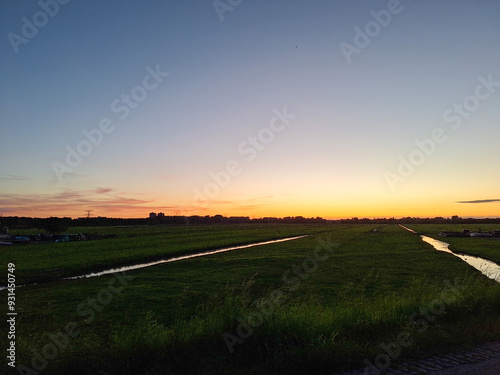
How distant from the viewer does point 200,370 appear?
705 centimetres

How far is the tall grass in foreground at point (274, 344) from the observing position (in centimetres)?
722

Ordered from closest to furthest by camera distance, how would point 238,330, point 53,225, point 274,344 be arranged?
point 274,344
point 238,330
point 53,225

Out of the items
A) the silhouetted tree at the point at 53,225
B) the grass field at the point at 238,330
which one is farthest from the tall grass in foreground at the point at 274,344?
the silhouetted tree at the point at 53,225

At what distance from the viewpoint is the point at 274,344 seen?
837 centimetres

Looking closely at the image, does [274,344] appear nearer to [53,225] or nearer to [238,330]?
[238,330]

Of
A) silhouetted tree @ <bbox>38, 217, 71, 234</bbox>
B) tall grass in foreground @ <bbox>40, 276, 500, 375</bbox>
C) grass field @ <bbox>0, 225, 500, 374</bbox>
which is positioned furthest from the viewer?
silhouetted tree @ <bbox>38, 217, 71, 234</bbox>

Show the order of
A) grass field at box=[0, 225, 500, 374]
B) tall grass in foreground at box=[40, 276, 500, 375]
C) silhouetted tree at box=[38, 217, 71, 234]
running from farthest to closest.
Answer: silhouetted tree at box=[38, 217, 71, 234]
grass field at box=[0, 225, 500, 374]
tall grass in foreground at box=[40, 276, 500, 375]

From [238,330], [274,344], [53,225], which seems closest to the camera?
[274,344]

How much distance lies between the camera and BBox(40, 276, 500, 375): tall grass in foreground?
23.7 feet

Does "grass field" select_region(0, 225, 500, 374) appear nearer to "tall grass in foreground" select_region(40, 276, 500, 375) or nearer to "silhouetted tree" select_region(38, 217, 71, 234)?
"tall grass in foreground" select_region(40, 276, 500, 375)

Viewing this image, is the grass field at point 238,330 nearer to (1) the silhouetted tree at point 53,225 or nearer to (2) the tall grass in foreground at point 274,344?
(2) the tall grass in foreground at point 274,344

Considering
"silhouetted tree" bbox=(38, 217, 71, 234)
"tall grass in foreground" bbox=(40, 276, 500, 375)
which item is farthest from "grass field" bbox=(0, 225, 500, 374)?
"silhouetted tree" bbox=(38, 217, 71, 234)

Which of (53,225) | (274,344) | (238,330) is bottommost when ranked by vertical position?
(274,344)

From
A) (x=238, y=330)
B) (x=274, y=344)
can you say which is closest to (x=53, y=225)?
(x=238, y=330)
